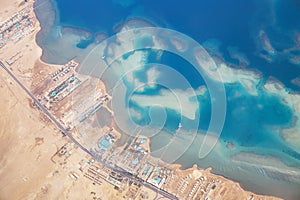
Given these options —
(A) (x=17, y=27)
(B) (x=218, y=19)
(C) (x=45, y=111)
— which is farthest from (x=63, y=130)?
(B) (x=218, y=19)

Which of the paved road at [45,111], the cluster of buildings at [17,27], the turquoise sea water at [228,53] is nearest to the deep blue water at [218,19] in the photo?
the turquoise sea water at [228,53]

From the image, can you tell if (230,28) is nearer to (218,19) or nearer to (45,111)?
(218,19)

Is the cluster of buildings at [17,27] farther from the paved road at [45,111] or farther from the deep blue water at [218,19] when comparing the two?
the deep blue water at [218,19]

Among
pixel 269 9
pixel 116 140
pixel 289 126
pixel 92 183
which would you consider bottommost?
pixel 92 183

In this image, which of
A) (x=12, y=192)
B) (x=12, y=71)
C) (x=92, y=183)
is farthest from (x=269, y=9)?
(x=12, y=192)

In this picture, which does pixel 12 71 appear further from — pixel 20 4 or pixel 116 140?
pixel 116 140
